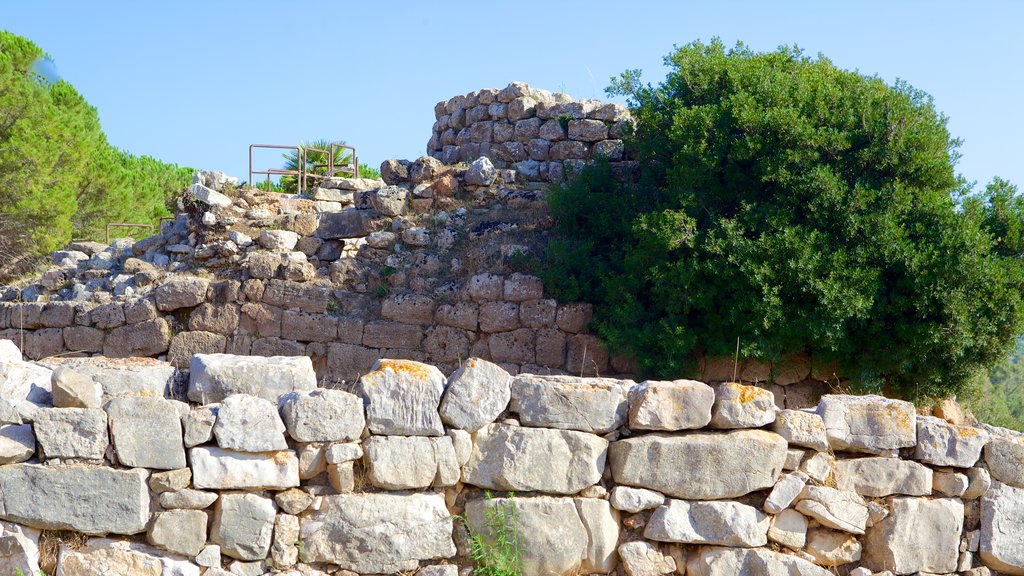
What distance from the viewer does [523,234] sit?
12.0m

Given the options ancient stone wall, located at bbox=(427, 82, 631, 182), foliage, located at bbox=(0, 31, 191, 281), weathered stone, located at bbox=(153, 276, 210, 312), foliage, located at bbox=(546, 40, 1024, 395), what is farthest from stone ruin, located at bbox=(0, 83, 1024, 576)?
foliage, located at bbox=(0, 31, 191, 281)

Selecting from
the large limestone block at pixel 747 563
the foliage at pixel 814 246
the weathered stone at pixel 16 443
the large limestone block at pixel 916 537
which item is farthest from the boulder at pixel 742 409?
the foliage at pixel 814 246

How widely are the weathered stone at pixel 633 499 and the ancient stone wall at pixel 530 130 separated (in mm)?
8541

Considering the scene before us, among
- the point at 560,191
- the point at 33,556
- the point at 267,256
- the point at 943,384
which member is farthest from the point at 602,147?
the point at 33,556

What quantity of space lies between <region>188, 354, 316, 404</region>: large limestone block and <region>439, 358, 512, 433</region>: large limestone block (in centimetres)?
89

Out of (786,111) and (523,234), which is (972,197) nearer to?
(786,111)

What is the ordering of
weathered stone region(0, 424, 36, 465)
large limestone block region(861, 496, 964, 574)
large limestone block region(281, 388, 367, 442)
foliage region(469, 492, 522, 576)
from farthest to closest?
large limestone block region(861, 496, 964, 574) < foliage region(469, 492, 522, 576) < large limestone block region(281, 388, 367, 442) < weathered stone region(0, 424, 36, 465)

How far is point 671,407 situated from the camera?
5.03m

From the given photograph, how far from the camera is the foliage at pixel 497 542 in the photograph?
489cm

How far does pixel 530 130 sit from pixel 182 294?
19.2ft

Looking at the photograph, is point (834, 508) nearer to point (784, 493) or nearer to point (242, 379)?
point (784, 493)

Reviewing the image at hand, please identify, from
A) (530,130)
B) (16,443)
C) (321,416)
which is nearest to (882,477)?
(321,416)

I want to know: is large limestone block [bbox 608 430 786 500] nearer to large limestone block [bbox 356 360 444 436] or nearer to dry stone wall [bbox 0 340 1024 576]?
dry stone wall [bbox 0 340 1024 576]

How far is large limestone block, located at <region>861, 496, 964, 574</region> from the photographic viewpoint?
5117 millimetres
